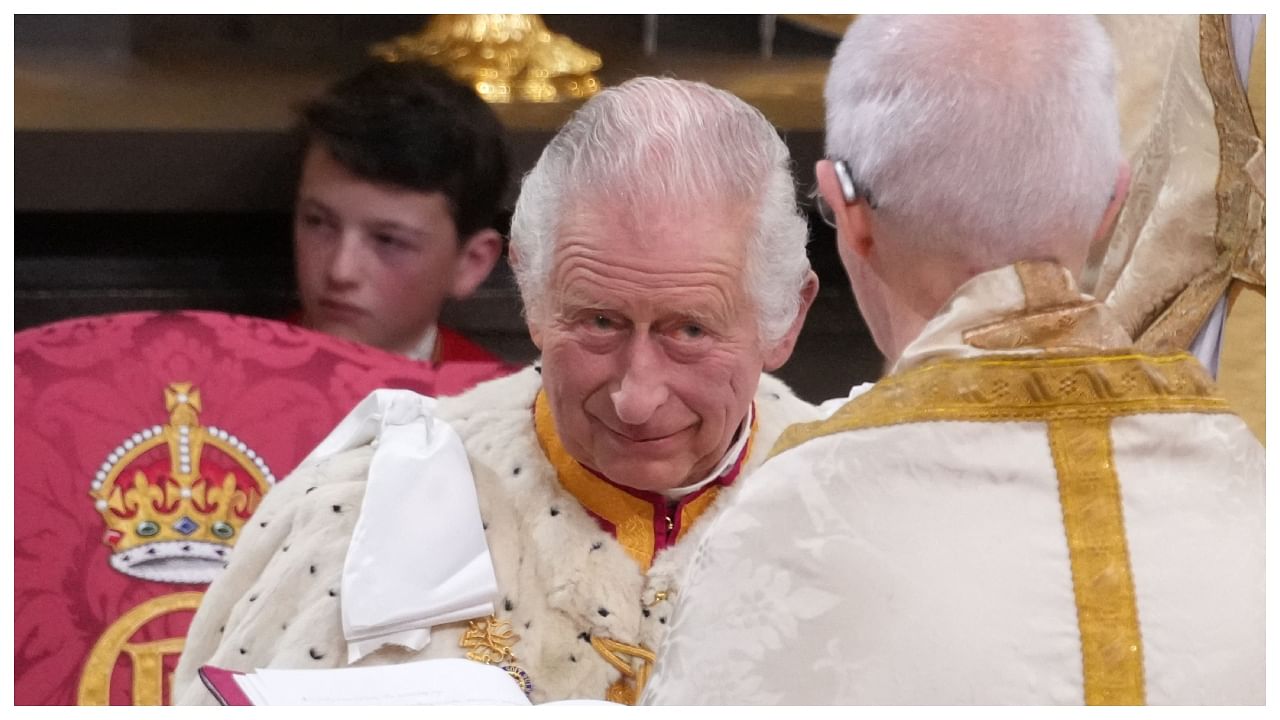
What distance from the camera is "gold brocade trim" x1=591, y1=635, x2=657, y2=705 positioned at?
2279 mm

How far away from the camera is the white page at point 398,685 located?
2.22m

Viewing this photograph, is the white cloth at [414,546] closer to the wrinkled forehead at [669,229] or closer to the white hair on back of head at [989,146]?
the wrinkled forehead at [669,229]

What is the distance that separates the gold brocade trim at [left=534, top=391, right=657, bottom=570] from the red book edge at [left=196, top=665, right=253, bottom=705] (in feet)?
1.62

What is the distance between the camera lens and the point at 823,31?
2.60m

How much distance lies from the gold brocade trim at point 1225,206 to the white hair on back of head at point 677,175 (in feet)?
2.22

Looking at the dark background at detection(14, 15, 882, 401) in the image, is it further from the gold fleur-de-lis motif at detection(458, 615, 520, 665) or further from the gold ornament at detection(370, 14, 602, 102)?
the gold fleur-de-lis motif at detection(458, 615, 520, 665)

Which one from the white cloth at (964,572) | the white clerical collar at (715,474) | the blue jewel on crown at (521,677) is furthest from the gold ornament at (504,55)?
the white cloth at (964,572)

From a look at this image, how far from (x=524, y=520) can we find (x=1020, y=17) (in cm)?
91

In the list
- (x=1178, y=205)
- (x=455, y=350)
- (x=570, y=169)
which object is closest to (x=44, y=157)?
(x=455, y=350)

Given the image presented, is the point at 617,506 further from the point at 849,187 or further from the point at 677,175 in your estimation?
the point at 849,187

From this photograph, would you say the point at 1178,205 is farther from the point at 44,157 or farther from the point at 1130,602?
the point at 44,157

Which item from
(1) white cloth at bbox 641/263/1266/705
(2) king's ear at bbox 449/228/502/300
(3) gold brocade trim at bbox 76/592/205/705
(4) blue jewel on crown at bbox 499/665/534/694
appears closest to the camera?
(1) white cloth at bbox 641/263/1266/705

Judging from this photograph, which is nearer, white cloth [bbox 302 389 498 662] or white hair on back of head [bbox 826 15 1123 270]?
white hair on back of head [bbox 826 15 1123 270]

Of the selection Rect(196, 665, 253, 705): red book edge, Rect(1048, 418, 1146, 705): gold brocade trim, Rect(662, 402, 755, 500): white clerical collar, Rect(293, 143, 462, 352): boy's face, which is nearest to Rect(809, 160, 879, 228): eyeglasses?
Rect(1048, 418, 1146, 705): gold brocade trim
